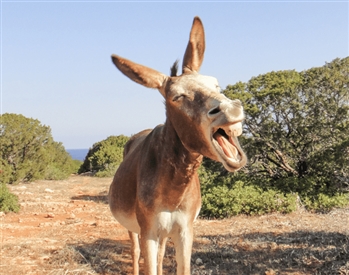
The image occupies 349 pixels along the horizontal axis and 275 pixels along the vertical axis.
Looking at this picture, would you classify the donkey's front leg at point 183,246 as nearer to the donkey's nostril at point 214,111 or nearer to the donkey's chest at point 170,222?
the donkey's chest at point 170,222

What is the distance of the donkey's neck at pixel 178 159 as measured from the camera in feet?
9.60

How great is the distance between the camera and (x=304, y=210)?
9.34m

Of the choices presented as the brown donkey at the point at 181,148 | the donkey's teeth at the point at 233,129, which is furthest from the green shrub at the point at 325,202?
the donkey's teeth at the point at 233,129

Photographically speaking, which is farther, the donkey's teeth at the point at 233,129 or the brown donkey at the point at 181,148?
the brown donkey at the point at 181,148

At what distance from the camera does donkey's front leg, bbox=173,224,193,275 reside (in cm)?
328

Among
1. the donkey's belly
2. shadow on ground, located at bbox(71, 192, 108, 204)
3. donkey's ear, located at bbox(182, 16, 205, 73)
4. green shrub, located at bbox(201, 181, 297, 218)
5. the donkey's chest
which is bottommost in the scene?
shadow on ground, located at bbox(71, 192, 108, 204)

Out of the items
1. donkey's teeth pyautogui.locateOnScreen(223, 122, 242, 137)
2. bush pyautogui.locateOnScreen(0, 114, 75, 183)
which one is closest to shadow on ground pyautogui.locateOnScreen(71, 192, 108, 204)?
bush pyautogui.locateOnScreen(0, 114, 75, 183)

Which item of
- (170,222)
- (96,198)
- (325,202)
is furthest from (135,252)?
(96,198)

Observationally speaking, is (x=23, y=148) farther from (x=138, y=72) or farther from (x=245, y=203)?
(x=138, y=72)

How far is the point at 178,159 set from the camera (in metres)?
2.97

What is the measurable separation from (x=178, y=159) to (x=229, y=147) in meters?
0.62

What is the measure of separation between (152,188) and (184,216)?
1.27ft

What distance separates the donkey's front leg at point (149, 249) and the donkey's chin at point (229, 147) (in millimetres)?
1134

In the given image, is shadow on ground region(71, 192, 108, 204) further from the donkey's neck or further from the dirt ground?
the donkey's neck
